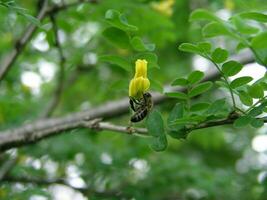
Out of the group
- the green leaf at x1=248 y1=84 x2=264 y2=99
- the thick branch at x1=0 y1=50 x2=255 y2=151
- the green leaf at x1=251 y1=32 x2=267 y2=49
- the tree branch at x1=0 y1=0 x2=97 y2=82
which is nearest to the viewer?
the green leaf at x1=251 y1=32 x2=267 y2=49

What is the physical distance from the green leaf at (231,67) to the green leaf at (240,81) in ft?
0.06

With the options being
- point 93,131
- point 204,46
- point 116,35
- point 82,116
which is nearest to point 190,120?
point 204,46

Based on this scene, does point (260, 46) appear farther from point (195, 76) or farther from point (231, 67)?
point (195, 76)

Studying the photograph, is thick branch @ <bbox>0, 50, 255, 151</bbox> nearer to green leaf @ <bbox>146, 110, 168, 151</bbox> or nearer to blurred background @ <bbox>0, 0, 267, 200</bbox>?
blurred background @ <bbox>0, 0, 267, 200</bbox>

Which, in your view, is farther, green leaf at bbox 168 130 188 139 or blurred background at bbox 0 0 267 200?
blurred background at bbox 0 0 267 200

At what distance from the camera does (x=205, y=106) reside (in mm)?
1295

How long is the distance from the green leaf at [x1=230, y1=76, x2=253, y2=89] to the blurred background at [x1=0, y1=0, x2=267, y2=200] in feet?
0.82

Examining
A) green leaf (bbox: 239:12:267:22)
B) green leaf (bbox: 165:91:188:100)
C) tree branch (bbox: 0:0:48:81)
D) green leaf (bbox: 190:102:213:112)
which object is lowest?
tree branch (bbox: 0:0:48:81)

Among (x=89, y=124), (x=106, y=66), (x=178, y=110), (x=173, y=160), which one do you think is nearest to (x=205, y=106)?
(x=178, y=110)

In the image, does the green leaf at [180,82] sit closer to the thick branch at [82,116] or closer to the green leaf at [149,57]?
the green leaf at [149,57]

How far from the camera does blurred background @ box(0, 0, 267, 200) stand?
1.97 meters

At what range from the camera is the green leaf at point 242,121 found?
1150 millimetres

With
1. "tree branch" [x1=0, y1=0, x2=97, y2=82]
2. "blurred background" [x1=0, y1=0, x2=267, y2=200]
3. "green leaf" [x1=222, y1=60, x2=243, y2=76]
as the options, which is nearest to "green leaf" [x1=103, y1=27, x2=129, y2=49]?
"blurred background" [x1=0, y1=0, x2=267, y2=200]

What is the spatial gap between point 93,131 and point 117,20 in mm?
793
